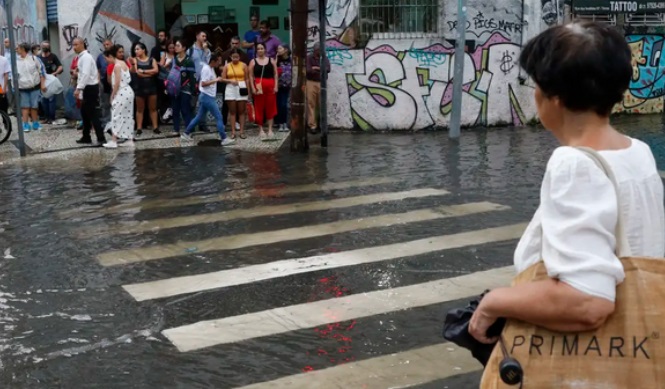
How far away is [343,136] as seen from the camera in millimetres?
15906

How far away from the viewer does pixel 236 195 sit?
10133 millimetres

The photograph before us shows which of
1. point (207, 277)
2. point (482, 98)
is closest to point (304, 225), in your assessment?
point (207, 277)

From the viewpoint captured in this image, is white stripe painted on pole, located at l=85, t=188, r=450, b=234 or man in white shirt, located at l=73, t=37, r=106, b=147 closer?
white stripe painted on pole, located at l=85, t=188, r=450, b=234

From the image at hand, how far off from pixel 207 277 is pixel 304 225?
1.89m

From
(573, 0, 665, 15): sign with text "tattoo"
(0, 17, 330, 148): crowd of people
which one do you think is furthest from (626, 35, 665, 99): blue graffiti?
(0, 17, 330, 148): crowd of people

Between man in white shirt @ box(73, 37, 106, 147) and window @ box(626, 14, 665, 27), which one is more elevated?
window @ box(626, 14, 665, 27)

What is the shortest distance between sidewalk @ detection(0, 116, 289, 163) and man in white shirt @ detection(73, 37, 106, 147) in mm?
349

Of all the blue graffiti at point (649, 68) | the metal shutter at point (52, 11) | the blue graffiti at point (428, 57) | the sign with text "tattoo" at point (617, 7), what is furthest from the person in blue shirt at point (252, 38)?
the blue graffiti at point (649, 68)

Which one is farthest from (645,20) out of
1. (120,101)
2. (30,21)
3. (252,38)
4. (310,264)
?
(310,264)

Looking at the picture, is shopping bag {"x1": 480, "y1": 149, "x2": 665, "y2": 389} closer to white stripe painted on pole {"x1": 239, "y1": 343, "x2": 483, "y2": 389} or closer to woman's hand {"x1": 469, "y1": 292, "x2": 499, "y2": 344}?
woman's hand {"x1": 469, "y1": 292, "x2": 499, "y2": 344}

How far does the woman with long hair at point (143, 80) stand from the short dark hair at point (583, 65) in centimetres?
1397

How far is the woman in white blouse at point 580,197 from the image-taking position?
1978 millimetres

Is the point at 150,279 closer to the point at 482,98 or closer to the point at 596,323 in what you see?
the point at 596,323

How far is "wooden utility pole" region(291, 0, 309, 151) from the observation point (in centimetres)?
1320
